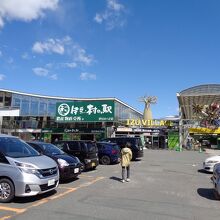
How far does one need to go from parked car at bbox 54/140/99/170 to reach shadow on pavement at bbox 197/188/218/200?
605cm

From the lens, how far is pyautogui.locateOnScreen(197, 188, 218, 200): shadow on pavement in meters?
10.0

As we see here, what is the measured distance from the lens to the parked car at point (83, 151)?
15.7 meters

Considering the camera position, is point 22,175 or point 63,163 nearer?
point 22,175

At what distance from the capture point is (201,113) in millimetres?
52156

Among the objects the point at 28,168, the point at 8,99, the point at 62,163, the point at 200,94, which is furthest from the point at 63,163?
the point at 8,99

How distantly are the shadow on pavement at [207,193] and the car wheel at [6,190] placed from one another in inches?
231

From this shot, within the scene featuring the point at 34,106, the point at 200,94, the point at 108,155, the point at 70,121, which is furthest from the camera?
the point at 34,106

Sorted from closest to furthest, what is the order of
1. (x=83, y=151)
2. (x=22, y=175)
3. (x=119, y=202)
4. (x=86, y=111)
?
(x=22, y=175) → (x=119, y=202) → (x=83, y=151) → (x=86, y=111)

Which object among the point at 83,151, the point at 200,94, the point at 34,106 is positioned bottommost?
the point at 83,151

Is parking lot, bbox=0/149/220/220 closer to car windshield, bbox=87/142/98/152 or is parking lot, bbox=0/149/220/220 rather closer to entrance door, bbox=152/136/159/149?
car windshield, bbox=87/142/98/152

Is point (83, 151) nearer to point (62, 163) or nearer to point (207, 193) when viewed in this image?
point (62, 163)

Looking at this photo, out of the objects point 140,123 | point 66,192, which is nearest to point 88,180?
point 66,192

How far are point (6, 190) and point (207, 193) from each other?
646 cm

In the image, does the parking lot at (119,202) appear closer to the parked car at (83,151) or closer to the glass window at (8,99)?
the parked car at (83,151)
